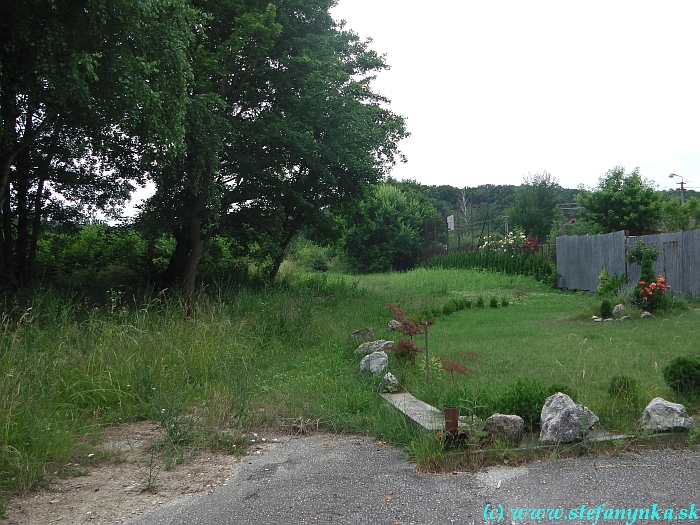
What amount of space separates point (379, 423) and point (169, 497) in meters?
1.80

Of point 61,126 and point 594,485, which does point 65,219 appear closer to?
point 61,126

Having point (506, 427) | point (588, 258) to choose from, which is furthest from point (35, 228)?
point (588, 258)

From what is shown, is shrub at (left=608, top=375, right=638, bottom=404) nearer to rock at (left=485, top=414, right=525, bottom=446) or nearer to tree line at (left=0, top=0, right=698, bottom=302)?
rock at (left=485, top=414, right=525, bottom=446)

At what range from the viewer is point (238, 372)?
662 cm

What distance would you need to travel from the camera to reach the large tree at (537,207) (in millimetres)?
30953

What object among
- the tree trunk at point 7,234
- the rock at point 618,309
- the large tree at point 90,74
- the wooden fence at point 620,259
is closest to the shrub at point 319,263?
the wooden fence at point 620,259

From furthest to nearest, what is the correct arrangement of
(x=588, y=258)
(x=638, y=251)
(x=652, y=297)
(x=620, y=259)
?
(x=588, y=258) → (x=620, y=259) → (x=638, y=251) → (x=652, y=297)

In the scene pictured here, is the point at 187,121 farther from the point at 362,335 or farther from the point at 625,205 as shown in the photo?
the point at 625,205

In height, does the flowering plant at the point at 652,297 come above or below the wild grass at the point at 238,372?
above

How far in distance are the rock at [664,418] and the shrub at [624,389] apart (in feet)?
1.18

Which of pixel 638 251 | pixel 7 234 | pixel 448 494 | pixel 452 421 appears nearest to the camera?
pixel 448 494

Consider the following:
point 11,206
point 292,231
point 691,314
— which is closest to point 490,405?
point 691,314

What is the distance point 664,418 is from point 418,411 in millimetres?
1782

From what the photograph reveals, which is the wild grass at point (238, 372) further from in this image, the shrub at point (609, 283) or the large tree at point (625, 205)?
the large tree at point (625, 205)
